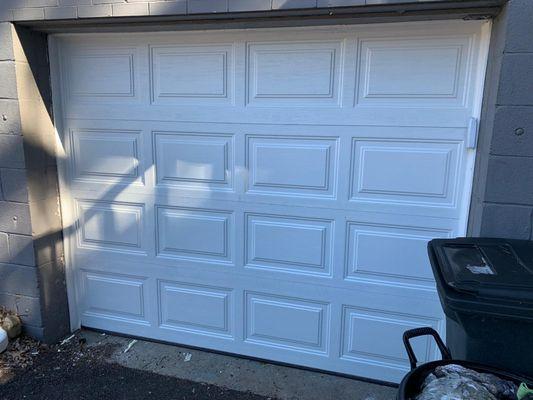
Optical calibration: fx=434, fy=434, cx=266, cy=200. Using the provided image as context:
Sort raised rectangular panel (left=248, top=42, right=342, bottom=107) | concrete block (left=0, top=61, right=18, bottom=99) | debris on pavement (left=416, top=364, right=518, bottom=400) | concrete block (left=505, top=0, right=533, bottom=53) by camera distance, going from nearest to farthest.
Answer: debris on pavement (left=416, top=364, right=518, bottom=400) < concrete block (left=505, top=0, right=533, bottom=53) < raised rectangular panel (left=248, top=42, right=342, bottom=107) < concrete block (left=0, top=61, right=18, bottom=99)

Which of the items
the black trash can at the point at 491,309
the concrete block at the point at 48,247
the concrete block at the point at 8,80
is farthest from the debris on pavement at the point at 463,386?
the concrete block at the point at 8,80

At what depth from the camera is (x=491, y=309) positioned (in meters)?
1.47

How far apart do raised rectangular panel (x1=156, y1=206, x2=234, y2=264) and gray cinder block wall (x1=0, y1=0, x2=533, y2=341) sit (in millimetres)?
827

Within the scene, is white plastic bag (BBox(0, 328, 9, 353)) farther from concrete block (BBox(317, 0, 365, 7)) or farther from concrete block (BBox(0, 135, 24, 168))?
concrete block (BBox(317, 0, 365, 7))

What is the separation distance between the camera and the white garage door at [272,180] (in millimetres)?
2441

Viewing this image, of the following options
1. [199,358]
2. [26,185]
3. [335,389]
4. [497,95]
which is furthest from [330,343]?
[26,185]

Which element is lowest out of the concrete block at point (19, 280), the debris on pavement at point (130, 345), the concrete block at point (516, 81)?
the debris on pavement at point (130, 345)

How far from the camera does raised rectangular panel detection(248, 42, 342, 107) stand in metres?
2.53

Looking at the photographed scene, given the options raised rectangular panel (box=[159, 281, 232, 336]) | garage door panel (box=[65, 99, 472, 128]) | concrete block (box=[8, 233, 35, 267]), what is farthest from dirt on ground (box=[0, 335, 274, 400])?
garage door panel (box=[65, 99, 472, 128])

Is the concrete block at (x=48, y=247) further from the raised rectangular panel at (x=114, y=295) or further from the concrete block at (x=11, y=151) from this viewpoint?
the concrete block at (x=11, y=151)

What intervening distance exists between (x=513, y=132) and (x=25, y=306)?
3255 millimetres

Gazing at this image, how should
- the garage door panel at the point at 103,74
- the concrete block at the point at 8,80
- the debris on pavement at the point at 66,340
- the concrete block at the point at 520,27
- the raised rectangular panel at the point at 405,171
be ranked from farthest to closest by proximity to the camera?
the debris on pavement at the point at 66,340
the garage door panel at the point at 103,74
the concrete block at the point at 8,80
the raised rectangular panel at the point at 405,171
the concrete block at the point at 520,27

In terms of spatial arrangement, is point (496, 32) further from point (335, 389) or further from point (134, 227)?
point (134, 227)

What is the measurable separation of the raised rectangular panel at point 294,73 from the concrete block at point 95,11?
2.79ft
